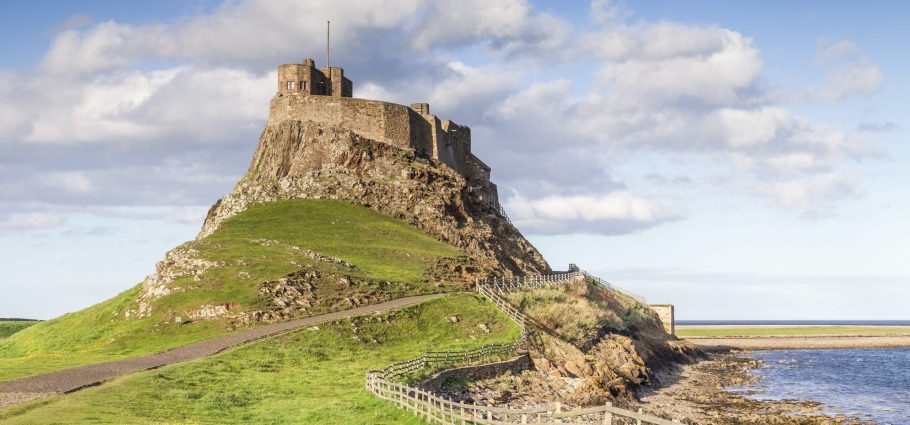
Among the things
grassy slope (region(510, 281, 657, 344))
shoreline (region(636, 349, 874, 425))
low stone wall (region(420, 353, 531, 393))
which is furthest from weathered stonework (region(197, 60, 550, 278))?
low stone wall (region(420, 353, 531, 393))

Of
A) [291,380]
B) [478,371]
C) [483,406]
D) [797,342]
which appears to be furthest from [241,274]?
[797,342]

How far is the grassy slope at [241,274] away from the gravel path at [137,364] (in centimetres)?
213

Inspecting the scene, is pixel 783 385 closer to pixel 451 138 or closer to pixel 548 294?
pixel 548 294

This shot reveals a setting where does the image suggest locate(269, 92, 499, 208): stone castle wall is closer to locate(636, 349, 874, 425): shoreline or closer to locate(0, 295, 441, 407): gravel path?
locate(0, 295, 441, 407): gravel path

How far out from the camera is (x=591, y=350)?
6912 centimetres

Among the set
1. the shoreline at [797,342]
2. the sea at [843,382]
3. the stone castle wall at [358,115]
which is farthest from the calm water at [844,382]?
the stone castle wall at [358,115]

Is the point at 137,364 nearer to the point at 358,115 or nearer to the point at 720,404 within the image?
the point at 720,404

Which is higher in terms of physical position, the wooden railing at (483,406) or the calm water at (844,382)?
the wooden railing at (483,406)

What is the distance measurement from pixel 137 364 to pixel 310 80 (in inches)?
2746

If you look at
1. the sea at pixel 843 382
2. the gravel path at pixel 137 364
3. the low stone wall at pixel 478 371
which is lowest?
the sea at pixel 843 382

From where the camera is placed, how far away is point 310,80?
114 metres

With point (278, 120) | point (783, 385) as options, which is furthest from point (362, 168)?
point (783, 385)

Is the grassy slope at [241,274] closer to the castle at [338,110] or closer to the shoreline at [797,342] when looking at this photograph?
the castle at [338,110]

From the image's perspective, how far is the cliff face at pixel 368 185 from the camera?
10112cm
